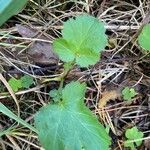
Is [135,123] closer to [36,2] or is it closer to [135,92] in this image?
[135,92]

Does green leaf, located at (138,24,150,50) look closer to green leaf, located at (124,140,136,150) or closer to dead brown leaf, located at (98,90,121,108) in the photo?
dead brown leaf, located at (98,90,121,108)

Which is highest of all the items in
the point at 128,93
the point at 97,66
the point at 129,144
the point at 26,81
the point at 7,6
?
the point at 7,6

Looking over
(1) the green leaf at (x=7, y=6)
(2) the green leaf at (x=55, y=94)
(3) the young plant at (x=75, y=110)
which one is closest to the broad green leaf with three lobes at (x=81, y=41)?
(3) the young plant at (x=75, y=110)

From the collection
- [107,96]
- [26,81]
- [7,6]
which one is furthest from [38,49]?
[7,6]

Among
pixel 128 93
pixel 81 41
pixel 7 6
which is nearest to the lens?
pixel 7 6

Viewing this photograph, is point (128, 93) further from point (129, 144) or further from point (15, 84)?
point (15, 84)

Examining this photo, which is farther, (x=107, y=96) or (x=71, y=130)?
(x=107, y=96)

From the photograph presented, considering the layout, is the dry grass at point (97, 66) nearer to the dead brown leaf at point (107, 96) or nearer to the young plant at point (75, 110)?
the dead brown leaf at point (107, 96)
